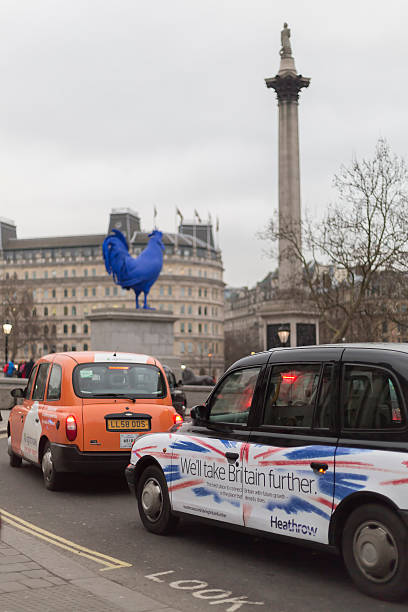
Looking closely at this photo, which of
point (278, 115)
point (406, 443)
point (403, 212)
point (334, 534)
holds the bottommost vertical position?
point (334, 534)

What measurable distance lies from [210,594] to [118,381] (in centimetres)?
516

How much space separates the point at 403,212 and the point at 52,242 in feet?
408

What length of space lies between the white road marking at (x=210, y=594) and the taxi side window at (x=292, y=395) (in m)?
1.41

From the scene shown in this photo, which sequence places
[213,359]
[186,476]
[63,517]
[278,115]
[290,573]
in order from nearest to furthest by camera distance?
1. [290,573]
2. [186,476]
3. [63,517]
4. [278,115]
5. [213,359]

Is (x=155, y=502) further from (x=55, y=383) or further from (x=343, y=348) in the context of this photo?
(x=55, y=383)

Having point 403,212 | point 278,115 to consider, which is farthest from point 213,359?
point 403,212

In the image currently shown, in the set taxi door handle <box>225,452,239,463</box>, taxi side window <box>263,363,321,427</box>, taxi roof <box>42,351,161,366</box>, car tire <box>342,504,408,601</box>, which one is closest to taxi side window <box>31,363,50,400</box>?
taxi roof <box>42,351,161,366</box>

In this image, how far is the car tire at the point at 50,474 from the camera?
10281 mm

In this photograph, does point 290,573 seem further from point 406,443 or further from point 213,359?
point 213,359

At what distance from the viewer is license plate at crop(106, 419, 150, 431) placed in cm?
1012

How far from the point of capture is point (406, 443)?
5.44 metres

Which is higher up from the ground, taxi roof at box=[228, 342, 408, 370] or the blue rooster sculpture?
the blue rooster sculpture

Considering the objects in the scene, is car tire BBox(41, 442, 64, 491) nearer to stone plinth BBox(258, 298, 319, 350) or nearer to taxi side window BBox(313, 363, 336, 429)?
taxi side window BBox(313, 363, 336, 429)

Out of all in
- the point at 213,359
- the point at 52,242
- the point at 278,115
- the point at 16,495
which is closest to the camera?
the point at 16,495
